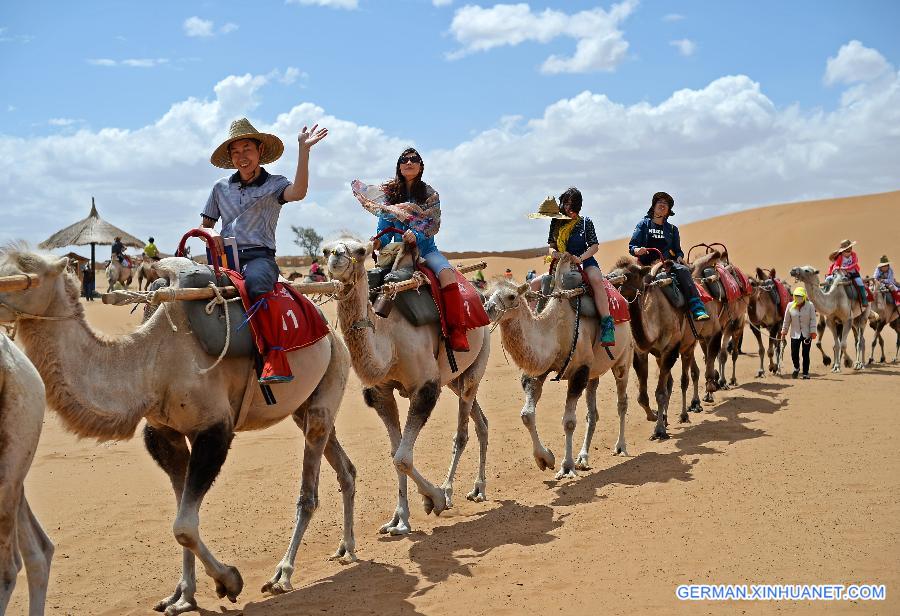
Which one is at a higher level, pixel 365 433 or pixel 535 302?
pixel 535 302

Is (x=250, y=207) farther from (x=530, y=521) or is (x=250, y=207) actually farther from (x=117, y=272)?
(x=117, y=272)

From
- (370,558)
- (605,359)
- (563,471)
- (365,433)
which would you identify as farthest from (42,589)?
(365,433)

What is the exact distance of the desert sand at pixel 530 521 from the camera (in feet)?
20.2

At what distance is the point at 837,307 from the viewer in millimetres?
Answer: 21391

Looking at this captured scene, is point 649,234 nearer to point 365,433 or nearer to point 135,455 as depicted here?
point 365,433

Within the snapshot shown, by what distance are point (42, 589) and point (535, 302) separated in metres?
7.71

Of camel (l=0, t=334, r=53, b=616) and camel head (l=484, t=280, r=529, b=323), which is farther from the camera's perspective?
camel head (l=484, t=280, r=529, b=323)

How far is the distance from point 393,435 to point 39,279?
4172 mm

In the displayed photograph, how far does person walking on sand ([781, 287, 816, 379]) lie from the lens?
1938cm

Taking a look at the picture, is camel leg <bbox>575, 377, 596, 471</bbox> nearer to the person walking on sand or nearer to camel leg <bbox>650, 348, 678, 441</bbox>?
camel leg <bbox>650, 348, 678, 441</bbox>

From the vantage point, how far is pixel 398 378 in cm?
822

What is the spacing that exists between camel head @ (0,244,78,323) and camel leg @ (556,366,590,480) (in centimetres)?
656

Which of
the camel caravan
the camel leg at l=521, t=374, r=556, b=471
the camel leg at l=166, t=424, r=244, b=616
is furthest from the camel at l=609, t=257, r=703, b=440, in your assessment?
the camel leg at l=166, t=424, r=244, b=616

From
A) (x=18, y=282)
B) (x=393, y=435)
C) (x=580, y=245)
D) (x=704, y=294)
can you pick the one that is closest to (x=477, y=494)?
(x=393, y=435)
